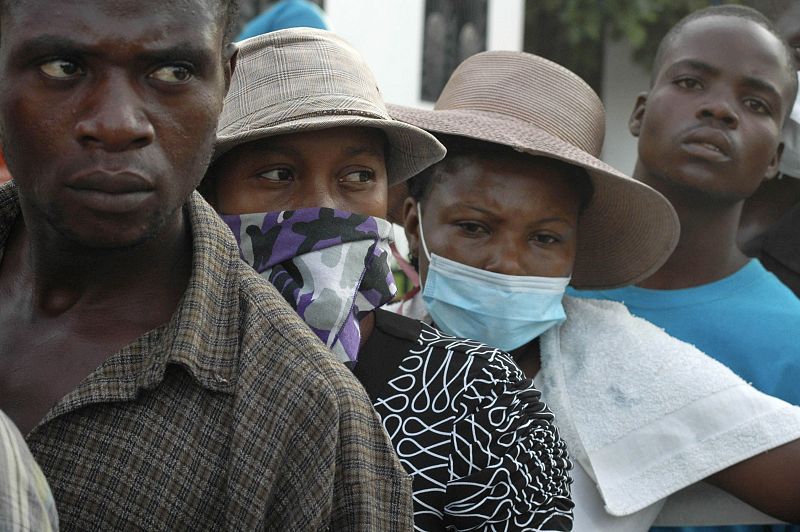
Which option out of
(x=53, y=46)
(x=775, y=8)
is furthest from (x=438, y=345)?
(x=775, y=8)

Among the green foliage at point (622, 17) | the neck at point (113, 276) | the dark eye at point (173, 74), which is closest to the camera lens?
the dark eye at point (173, 74)

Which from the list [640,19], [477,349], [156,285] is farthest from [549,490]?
A: [640,19]

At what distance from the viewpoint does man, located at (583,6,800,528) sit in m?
3.28

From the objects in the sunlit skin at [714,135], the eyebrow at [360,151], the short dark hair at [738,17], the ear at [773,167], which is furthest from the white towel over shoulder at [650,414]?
the short dark hair at [738,17]

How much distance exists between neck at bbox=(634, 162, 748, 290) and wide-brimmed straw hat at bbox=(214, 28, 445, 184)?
3.85 ft

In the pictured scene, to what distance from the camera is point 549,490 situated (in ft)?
6.83

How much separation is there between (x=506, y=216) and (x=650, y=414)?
60 cm

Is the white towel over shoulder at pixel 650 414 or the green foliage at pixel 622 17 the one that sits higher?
the white towel over shoulder at pixel 650 414

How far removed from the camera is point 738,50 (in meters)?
3.40

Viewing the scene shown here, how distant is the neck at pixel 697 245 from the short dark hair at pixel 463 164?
0.44 metres

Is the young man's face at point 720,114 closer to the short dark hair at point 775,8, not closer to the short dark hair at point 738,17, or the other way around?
the short dark hair at point 738,17

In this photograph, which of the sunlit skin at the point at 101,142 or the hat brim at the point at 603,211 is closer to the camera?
the sunlit skin at the point at 101,142

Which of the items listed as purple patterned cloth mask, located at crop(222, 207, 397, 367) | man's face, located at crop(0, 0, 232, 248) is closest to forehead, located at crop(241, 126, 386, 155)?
purple patterned cloth mask, located at crop(222, 207, 397, 367)

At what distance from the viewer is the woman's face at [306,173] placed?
7.54 feet
